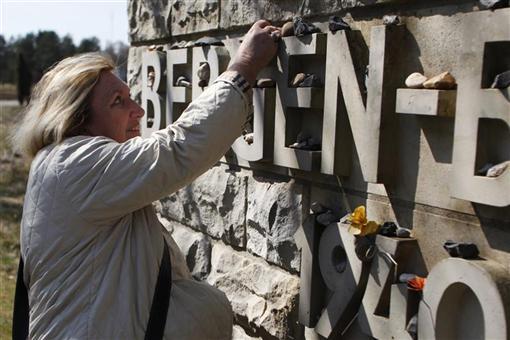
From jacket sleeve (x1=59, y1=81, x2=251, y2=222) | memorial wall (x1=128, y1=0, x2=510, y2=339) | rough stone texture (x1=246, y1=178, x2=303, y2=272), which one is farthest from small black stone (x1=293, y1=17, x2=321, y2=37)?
rough stone texture (x1=246, y1=178, x2=303, y2=272)

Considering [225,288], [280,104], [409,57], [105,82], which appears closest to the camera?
[409,57]

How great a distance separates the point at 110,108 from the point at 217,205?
1.05m

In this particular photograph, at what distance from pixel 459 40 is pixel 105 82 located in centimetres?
115

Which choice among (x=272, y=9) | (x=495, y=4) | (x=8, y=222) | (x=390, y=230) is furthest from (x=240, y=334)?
(x=8, y=222)

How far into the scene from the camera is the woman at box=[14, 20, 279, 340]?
2100 mm

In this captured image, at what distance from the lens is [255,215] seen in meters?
2.92

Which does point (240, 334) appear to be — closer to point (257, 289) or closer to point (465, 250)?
point (257, 289)

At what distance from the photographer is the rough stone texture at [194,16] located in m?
3.25

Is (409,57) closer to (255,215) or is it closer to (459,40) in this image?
(459,40)

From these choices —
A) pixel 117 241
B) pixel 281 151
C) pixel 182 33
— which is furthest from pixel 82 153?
pixel 182 33

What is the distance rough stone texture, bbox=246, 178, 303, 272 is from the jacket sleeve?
590 mm

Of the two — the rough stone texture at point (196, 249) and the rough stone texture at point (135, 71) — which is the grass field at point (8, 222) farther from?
the rough stone texture at point (196, 249)

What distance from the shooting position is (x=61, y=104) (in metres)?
2.27

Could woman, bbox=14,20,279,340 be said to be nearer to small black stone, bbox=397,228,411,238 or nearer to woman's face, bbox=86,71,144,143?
woman's face, bbox=86,71,144,143
